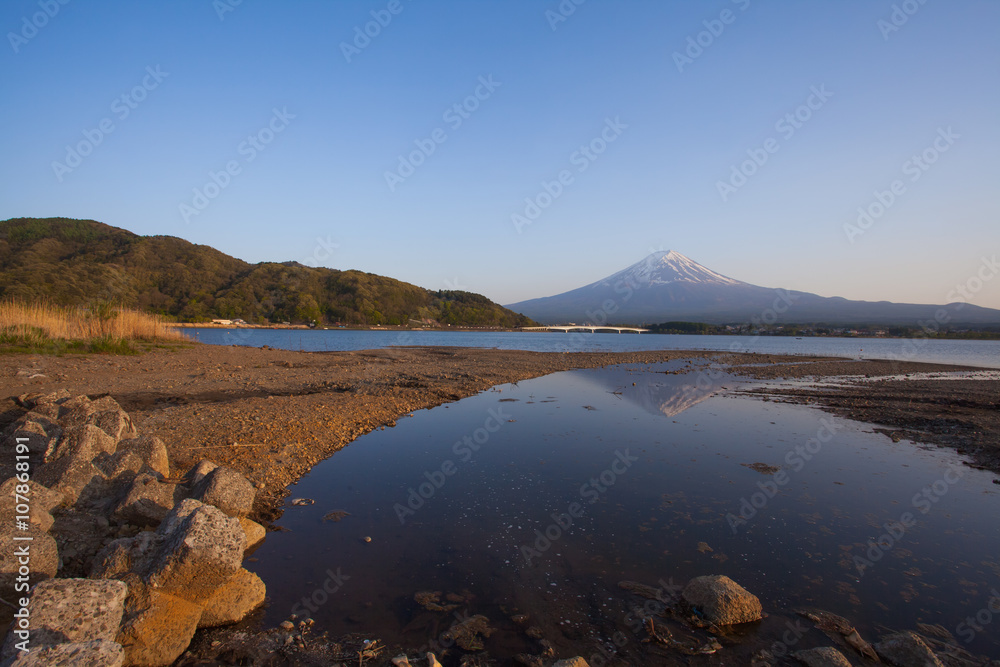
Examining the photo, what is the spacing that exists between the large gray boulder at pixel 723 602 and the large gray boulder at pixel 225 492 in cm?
547

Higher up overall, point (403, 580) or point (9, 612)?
point (9, 612)

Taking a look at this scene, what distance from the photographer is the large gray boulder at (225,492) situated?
576cm

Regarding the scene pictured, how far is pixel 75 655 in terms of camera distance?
3.01 meters

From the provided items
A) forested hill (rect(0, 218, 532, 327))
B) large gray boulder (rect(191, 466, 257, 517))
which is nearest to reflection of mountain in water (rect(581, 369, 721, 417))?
large gray boulder (rect(191, 466, 257, 517))

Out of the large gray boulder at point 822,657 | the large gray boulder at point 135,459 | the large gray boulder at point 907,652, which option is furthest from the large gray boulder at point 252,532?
the large gray boulder at point 907,652

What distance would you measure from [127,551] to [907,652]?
701cm

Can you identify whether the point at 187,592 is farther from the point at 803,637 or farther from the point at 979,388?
the point at 979,388

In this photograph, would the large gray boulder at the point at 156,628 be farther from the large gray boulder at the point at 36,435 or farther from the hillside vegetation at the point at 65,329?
the hillside vegetation at the point at 65,329

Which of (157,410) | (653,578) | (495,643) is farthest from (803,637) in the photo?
(157,410)

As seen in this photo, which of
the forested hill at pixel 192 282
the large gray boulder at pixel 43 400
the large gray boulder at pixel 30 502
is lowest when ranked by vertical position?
the large gray boulder at pixel 30 502

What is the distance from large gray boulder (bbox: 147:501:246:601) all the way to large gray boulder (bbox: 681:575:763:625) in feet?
15.1

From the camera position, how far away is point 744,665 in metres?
3.88

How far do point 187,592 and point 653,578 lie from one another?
15.6ft

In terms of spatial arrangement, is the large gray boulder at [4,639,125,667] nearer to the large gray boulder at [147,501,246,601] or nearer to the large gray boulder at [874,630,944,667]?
the large gray boulder at [147,501,246,601]
